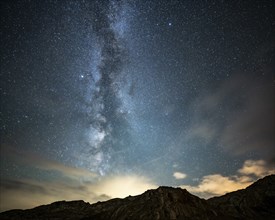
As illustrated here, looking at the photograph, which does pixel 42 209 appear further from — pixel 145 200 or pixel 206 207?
pixel 206 207

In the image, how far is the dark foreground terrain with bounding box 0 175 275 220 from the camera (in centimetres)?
11481

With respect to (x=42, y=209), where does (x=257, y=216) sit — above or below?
below

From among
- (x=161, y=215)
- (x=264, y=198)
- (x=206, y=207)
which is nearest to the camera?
(x=161, y=215)

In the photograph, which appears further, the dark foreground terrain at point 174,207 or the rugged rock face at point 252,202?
the rugged rock face at point 252,202

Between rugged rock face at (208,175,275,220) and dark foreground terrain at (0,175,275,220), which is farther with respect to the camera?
rugged rock face at (208,175,275,220)

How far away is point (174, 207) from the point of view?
116312mm

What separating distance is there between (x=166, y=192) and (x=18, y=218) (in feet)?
270

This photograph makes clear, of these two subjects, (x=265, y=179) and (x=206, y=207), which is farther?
(x=265, y=179)

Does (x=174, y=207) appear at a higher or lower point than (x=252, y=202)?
lower

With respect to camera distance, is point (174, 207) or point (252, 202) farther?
point (252, 202)

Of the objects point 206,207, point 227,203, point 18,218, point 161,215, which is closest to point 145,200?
point 161,215

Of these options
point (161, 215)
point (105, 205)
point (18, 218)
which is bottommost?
point (161, 215)

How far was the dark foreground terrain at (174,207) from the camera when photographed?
115m

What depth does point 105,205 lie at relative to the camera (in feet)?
498
